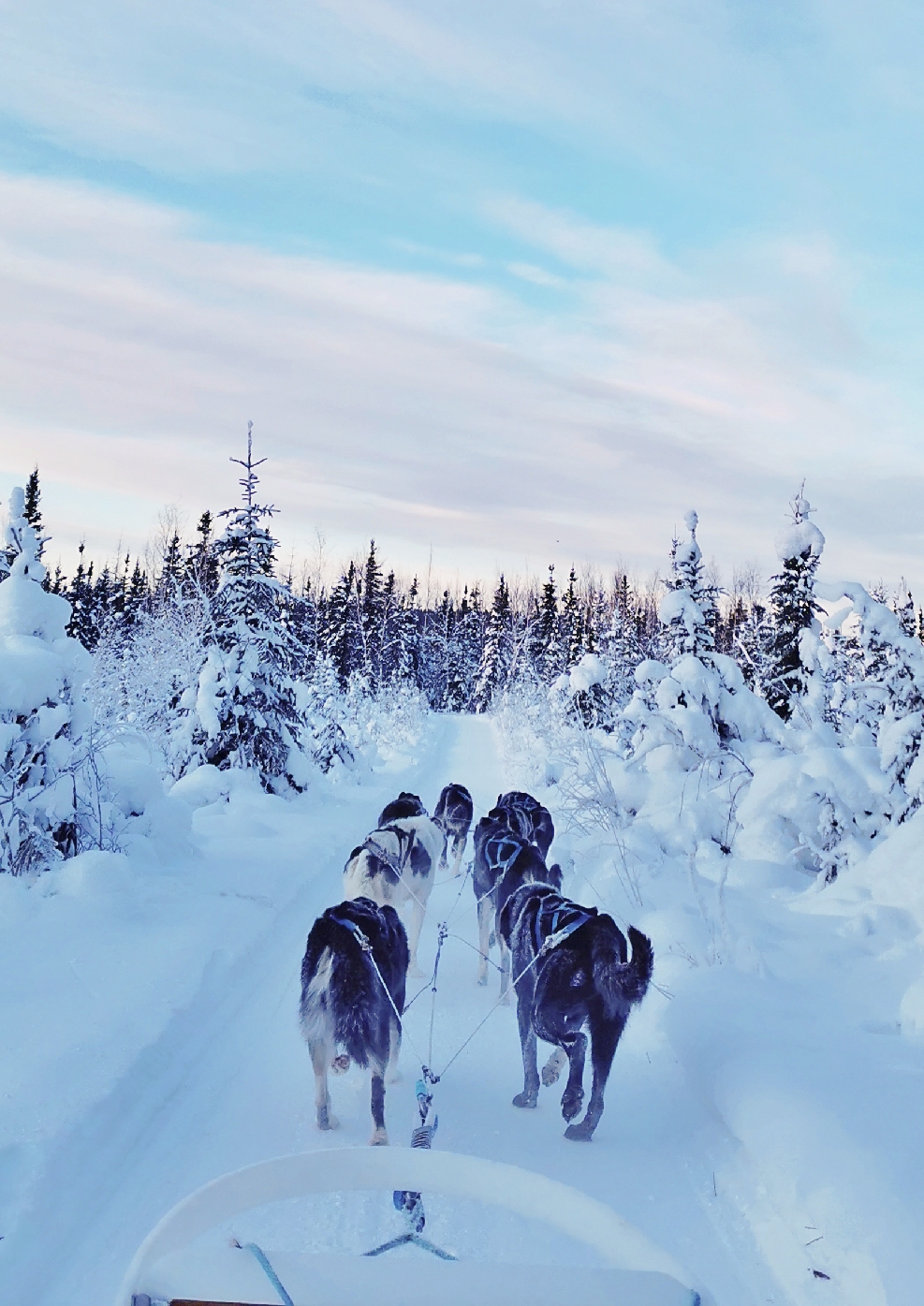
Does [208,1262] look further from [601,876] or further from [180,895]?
[601,876]

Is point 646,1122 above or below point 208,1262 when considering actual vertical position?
below

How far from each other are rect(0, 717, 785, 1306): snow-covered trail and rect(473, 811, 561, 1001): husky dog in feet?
1.74

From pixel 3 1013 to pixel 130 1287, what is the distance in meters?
3.56

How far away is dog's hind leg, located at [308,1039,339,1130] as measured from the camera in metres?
3.85

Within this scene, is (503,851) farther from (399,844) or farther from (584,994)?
(584,994)

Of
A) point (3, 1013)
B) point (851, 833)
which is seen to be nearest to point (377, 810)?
point (851, 833)

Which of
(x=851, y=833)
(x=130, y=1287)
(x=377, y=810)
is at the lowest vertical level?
(x=377, y=810)

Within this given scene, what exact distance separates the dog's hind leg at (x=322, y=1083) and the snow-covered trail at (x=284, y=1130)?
66mm

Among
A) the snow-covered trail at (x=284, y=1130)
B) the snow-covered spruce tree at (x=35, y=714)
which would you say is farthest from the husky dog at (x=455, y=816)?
the snow-covered spruce tree at (x=35, y=714)

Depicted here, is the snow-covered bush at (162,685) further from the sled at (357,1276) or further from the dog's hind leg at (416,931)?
the sled at (357,1276)

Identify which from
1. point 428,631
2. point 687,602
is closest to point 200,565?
point 687,602

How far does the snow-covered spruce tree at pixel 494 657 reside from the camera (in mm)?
55403

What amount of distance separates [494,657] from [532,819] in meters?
48.0

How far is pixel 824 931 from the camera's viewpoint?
6.68 metres
